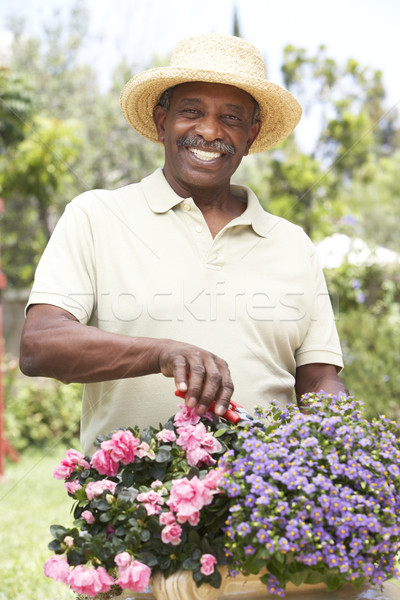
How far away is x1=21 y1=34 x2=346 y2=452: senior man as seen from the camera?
1.97m

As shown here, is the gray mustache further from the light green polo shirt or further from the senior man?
the light green polo shirt

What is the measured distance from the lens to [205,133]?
2238 mm

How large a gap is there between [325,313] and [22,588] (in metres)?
2.86

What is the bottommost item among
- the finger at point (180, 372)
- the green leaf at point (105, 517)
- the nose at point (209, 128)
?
the green leaf at point (105, 517)

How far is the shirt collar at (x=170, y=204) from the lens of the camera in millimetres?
2275

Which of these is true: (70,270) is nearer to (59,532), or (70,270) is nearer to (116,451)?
(116,451)

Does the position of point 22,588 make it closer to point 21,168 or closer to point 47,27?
point 21,168

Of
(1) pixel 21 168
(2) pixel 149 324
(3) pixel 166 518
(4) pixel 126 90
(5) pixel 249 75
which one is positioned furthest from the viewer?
(1) pixel 21 168

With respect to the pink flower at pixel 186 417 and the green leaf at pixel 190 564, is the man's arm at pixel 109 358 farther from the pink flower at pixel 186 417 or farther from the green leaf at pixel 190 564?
the green leaf at pixel 190 564

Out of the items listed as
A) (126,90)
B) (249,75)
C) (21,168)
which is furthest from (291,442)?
(21,168)

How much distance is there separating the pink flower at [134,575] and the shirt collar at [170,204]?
1.12 meters

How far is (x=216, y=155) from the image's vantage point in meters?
2.28

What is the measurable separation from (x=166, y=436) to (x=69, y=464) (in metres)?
0.25

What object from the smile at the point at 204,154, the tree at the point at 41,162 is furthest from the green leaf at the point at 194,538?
the tree at the point at 41,162
